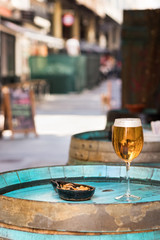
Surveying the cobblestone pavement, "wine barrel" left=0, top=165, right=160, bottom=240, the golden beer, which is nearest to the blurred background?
the cobblestone pavement

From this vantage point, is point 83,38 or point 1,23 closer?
point 1,23

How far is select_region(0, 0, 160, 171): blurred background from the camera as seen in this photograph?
8266 millimetres

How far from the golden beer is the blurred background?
2.48 m

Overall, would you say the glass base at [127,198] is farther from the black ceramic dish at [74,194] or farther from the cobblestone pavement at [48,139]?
the cobblestone pavement at [48,139]

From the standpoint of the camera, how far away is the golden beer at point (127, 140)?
199cm

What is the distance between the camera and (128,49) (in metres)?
8.52

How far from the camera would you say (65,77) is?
26125 millimetres

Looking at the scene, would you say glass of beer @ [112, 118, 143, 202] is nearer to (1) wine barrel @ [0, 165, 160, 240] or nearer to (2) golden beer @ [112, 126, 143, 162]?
(2) golden beer @ [112, 126, 143, 162]

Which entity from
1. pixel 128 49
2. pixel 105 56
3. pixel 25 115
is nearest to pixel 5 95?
pixel 25 115

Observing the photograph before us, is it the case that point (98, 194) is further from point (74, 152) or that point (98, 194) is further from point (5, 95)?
point (5, 95)

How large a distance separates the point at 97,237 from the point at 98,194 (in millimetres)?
432

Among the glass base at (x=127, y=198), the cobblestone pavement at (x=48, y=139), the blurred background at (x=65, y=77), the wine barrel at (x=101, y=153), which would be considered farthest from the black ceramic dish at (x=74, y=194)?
the cobblestone pavement at (x=48, y=139)

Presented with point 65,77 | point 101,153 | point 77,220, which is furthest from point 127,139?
point 65,77

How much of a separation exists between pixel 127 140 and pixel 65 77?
79.5 ft
